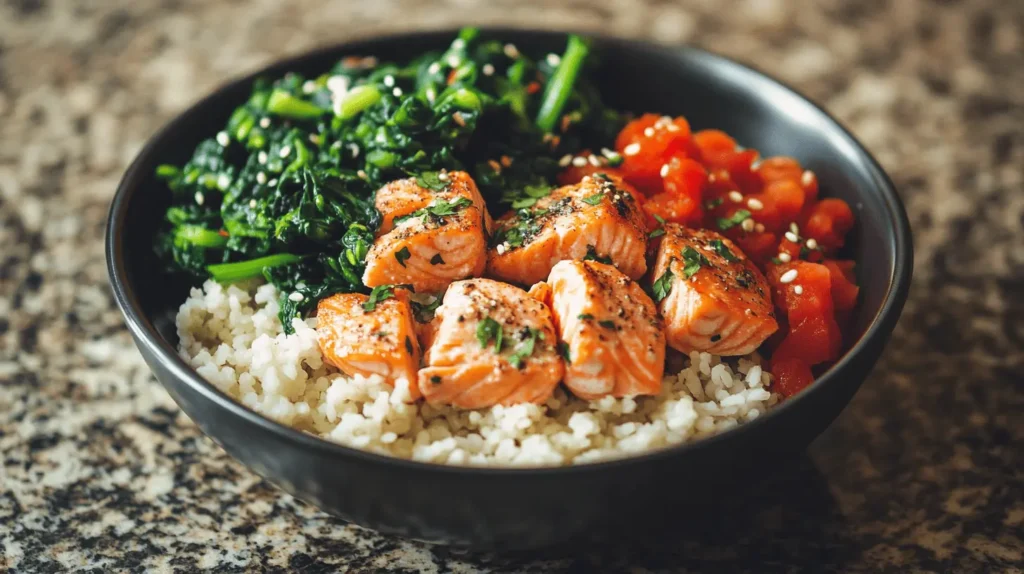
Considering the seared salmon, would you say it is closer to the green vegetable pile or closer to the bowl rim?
the bowl rim

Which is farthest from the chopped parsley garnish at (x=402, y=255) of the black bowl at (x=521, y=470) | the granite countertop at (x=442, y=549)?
the granite countertop at (x=442, y=549)

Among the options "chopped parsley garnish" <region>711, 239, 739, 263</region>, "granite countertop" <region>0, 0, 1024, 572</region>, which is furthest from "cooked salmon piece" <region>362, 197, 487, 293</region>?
"granite countertop" <region>0, 0, 1024, 572</region>

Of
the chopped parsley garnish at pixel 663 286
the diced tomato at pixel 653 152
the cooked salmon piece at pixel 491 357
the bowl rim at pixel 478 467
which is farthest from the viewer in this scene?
the diced tomato at pixel 653 152

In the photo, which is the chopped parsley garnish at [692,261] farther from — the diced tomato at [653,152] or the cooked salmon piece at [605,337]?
the diced tomato at [653,152]

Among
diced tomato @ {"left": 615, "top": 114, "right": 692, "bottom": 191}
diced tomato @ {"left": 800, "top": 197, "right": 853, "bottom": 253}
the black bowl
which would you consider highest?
diced tomato @ {"left": 615, "top": 114, "right": 692, "bottom": 191}

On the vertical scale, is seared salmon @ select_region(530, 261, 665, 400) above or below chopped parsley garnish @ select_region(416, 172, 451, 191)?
below

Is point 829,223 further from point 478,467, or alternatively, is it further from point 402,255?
point 478,467
